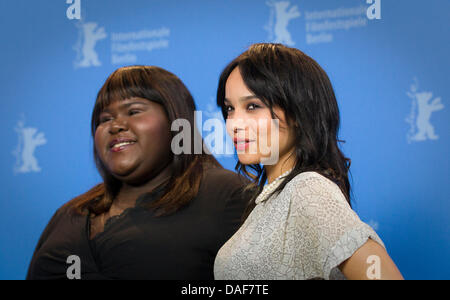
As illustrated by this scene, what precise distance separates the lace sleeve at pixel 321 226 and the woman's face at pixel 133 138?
514mm

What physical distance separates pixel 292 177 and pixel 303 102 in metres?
0.15

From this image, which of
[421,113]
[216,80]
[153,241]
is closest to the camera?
[153,241]

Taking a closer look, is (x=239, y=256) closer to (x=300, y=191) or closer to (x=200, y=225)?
(x=300, y=191)

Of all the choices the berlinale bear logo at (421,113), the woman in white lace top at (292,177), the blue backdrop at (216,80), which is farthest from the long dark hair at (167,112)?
the berlinale bear logo at (421,113)

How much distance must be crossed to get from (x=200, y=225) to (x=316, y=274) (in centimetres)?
Answer: 45

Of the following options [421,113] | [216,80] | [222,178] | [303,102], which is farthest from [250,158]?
[216,80]

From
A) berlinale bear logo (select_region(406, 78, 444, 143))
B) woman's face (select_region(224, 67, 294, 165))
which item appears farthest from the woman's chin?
berlinale bear logo (select_region(406, 78, 444, 143))

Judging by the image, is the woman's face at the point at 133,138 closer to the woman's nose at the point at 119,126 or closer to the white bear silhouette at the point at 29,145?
the woman's nose at the point at 119,126

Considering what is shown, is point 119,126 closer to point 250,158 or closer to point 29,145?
point 250,158

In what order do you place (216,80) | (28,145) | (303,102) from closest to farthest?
(303,102), (216,80), (28,145)

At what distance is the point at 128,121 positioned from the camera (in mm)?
1269

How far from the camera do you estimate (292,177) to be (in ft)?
3.04

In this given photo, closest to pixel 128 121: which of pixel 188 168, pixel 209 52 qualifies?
pixel 188 168

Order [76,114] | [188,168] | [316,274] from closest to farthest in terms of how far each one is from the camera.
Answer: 1. [316,274]
2. [188,168]
3. [76,114]
